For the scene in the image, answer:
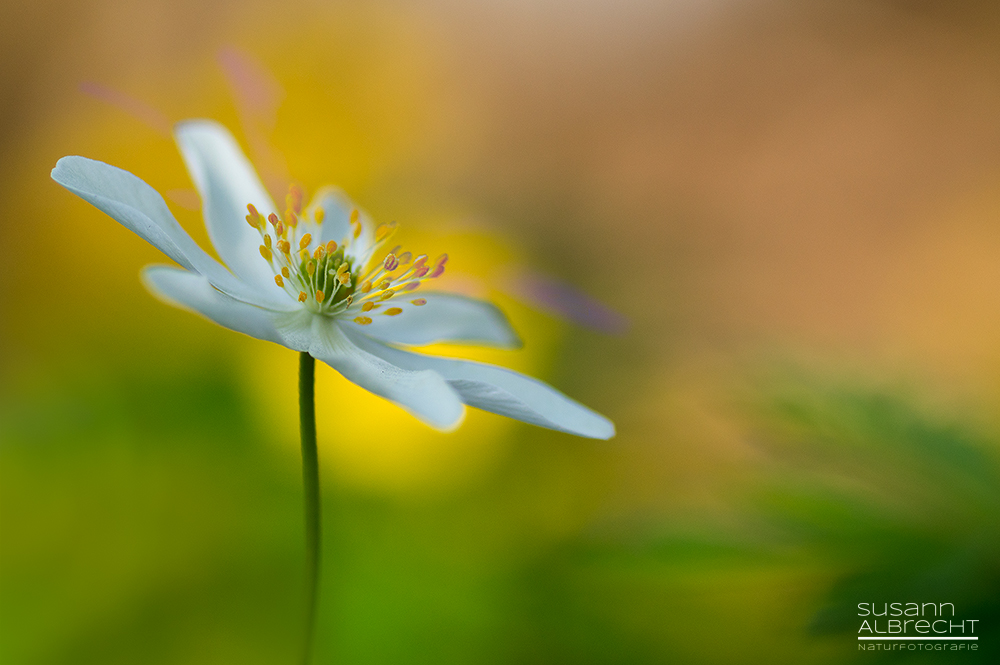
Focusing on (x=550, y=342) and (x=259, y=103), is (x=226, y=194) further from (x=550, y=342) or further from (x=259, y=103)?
(x=550, y=342)

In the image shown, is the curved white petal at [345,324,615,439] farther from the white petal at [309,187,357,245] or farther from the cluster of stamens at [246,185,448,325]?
the white petal at [309,187,357,245]

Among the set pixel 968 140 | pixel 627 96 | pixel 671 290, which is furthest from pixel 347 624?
pixel 968 140

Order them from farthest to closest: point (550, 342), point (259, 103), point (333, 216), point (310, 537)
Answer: point (550, 342) → point (333, 216) → point (259, 103) → point (310, 537)

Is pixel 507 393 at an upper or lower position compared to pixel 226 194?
lower

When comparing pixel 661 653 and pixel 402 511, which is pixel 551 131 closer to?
pixel 402 511

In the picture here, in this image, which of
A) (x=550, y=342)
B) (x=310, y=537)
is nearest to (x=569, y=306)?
(x=310, y=537)

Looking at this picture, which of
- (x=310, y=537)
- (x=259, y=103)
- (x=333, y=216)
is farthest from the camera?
(x=333, y=216)
